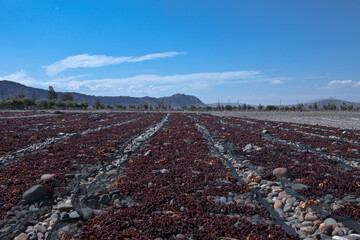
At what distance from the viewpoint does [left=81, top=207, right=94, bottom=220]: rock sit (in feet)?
14.9

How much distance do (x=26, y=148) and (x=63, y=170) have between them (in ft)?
16.3

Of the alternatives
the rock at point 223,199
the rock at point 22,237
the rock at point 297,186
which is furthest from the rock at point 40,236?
the rock at point 297,186

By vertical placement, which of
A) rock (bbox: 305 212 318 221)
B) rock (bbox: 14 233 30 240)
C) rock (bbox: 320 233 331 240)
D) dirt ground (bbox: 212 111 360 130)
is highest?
dirt ground (bbox: 212 111 360 130)

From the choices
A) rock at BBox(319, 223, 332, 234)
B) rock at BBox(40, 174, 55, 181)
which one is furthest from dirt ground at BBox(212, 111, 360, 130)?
rock at BBox(40, 174, 55, 181)

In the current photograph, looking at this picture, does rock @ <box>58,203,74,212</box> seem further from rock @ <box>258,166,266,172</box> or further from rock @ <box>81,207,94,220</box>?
rock @ <box>258,166,266,172</box>

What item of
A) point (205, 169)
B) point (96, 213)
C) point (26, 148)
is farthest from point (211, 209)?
point (26, 148)

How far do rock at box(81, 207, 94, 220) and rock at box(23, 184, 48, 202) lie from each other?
133 centimetres

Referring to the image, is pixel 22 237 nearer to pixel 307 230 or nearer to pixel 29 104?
pixel 307 230

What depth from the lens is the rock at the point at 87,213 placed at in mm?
4538

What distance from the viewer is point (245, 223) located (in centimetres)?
421

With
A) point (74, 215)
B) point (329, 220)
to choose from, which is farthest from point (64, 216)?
point (329, 220)

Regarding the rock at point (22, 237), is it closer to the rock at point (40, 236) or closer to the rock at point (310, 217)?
the rock at point (40, 236)

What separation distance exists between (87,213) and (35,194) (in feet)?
5.03

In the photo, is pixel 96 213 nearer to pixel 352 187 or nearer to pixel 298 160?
pixel 352 187
